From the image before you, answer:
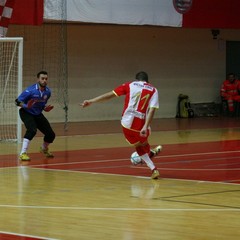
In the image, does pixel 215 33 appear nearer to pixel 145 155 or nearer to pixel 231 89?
pixel 231 89

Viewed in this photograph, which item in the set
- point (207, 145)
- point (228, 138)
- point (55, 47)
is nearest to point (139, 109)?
point (207, 145)

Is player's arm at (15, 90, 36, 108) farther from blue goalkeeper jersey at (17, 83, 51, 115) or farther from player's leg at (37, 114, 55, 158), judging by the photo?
player's leg at (37, 114, 55, 158)

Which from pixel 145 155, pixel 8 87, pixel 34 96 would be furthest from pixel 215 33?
pixel 145 155

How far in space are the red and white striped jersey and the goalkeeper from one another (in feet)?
13.4

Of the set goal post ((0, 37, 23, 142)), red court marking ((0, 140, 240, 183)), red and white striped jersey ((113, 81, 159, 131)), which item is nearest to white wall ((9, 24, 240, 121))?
goal post ((0, 37, 23, 142))

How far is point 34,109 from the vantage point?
58.3 feet

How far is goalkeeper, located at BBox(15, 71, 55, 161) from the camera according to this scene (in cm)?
1747

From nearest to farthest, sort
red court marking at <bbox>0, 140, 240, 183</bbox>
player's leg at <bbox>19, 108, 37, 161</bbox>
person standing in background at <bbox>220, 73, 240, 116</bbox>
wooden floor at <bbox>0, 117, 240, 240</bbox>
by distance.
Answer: wooden floor at <bbox>0, 117, 240, 240</bbox>, red court marking at <bbox>0, 140, 240, 183</bbox>, player's leg at <bbox>19, 108, 37, 161</bbox>, person standing in background at <bbox>220, 73, 240, 116</bbox>

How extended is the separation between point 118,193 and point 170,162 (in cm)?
469

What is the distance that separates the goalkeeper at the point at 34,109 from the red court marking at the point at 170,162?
0.40 metres

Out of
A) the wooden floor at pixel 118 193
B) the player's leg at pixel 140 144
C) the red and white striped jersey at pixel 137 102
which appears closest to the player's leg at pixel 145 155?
the player's leg at pixel 140 144

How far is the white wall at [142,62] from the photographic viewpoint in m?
30.2

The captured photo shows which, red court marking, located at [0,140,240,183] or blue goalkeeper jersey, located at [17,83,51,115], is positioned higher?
blue goalkeeper jersey, located at [17,83,51,115]

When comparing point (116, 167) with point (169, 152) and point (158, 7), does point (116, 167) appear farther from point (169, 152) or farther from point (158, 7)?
point (158, 7)
